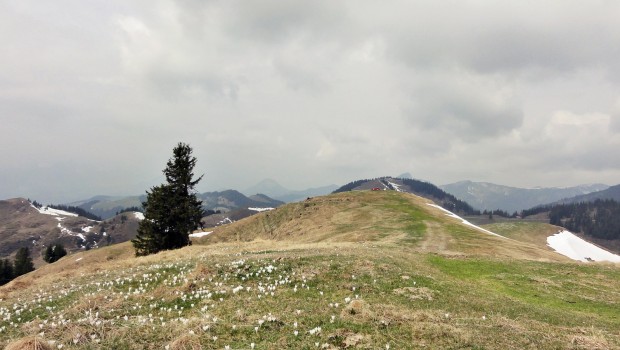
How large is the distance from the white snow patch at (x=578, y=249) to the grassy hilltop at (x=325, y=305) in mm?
108781

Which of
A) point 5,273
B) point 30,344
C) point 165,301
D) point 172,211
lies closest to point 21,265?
point 5,273

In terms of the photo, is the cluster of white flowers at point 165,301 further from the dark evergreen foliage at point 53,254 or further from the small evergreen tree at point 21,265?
the dark evergreen foliage at point 53,254

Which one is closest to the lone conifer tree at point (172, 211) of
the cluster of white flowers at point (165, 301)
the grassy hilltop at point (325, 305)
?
the grassy hilltop at point (325, 305)

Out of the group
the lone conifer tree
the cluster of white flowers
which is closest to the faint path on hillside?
the cluster of white flowers

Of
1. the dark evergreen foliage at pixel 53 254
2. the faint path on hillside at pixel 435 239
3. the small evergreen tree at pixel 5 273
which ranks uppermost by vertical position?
the faint path on hillside at pixel 435 239

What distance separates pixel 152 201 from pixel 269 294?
165 feet

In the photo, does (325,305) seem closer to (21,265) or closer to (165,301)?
(165,301)

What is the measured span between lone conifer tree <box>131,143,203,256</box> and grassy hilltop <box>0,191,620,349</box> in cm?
2932

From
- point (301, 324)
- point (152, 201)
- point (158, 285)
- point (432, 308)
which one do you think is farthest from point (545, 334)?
point (152, 201)

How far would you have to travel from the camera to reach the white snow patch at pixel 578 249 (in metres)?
121

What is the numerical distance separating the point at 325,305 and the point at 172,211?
51186 mm

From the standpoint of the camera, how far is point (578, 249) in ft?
428

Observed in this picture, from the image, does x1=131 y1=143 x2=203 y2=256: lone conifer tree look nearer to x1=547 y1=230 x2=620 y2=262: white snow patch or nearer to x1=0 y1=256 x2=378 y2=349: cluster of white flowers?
x1=0 y1=256 x2=378 y2=349: cluster of white flowers

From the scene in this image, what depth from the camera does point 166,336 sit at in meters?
12.4
